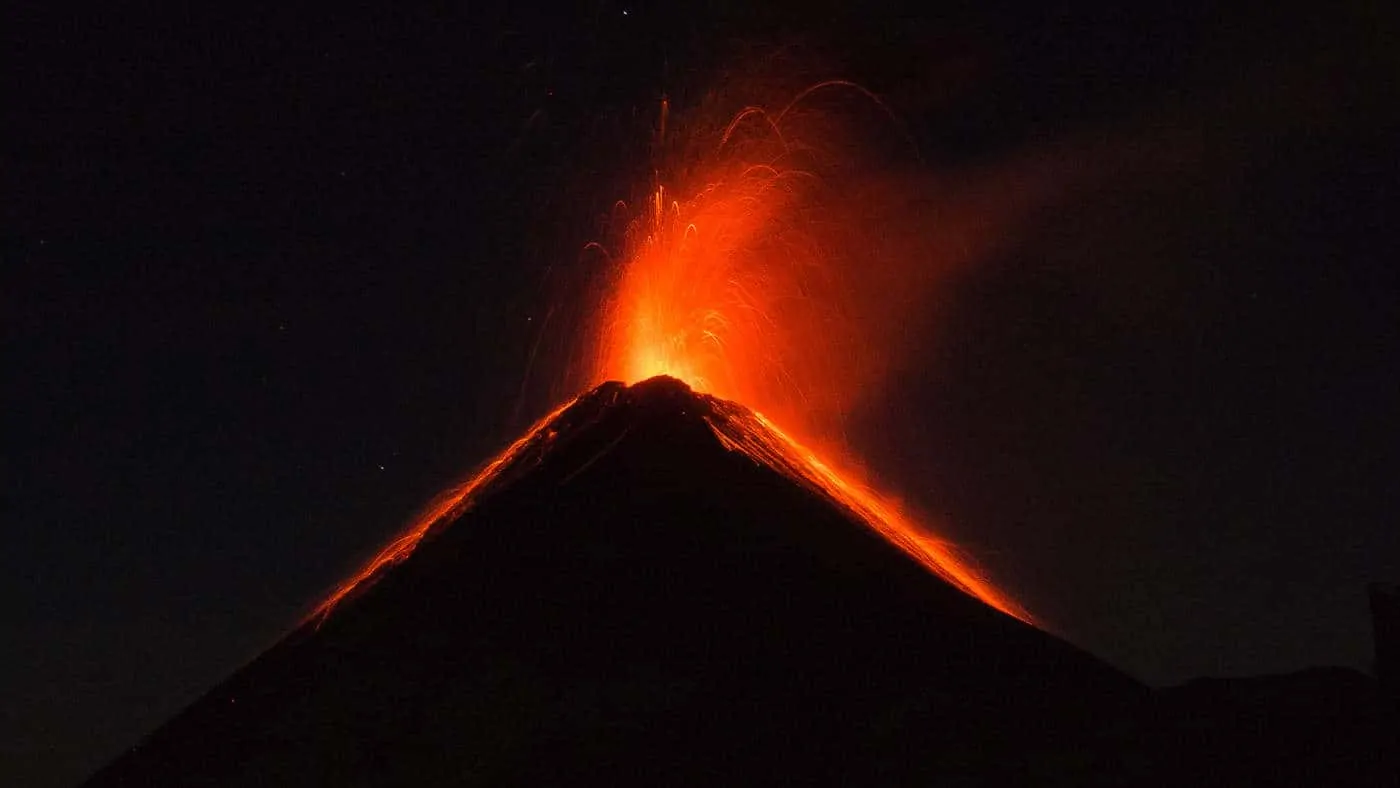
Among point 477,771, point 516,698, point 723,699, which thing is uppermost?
point 723,699

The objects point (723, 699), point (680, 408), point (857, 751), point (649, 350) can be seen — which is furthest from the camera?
point (649, 350)

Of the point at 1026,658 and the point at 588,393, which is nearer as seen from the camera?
the point at 1026,658

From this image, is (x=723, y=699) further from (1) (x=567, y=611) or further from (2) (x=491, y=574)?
(2) (x=491, y=574)

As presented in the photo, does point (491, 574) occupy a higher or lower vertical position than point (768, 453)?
lower

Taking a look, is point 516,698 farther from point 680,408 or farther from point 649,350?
point 649,350

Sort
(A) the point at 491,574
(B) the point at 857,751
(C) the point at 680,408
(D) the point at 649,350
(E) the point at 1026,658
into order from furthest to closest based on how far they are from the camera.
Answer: (D) the point at 649,350
(C) the point at 680,408
(A) the point at 491,574
(E) the point at 1026,658
(B) the point at 857,751

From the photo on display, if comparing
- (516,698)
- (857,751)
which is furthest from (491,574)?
(857,751)
